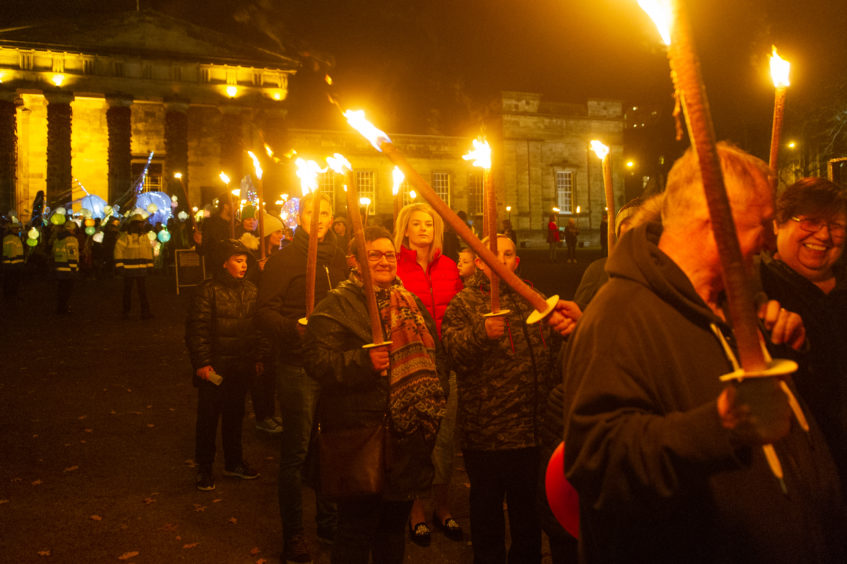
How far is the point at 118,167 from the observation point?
43.1 m

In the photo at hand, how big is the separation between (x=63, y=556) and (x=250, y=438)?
8.98ft

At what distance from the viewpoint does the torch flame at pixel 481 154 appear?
2.74 m

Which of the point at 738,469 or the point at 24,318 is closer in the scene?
the point at 738,469

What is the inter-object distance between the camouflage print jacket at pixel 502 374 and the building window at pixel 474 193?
156 feet

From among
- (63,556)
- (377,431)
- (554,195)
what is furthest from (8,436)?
(554,195)

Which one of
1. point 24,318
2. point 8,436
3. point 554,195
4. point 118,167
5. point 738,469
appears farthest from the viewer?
point 554,195

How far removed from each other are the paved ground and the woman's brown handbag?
1369 millimetres

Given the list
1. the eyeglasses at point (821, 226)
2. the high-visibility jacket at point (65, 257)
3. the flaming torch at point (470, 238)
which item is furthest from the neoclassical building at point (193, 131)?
the flaming torch at point (470, 238)

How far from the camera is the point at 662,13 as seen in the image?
4.05 ft

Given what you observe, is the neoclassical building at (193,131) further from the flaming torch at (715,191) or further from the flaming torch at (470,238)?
the flaming torch at (715,191)

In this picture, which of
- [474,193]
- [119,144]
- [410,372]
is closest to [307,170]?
[410,372]

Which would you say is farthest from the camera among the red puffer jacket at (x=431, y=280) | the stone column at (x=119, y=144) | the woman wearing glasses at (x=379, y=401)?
the stone column at (x=119, y=144)

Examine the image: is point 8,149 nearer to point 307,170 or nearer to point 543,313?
point 307,170

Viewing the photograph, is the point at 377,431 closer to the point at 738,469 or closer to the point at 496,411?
the point at 496,411
